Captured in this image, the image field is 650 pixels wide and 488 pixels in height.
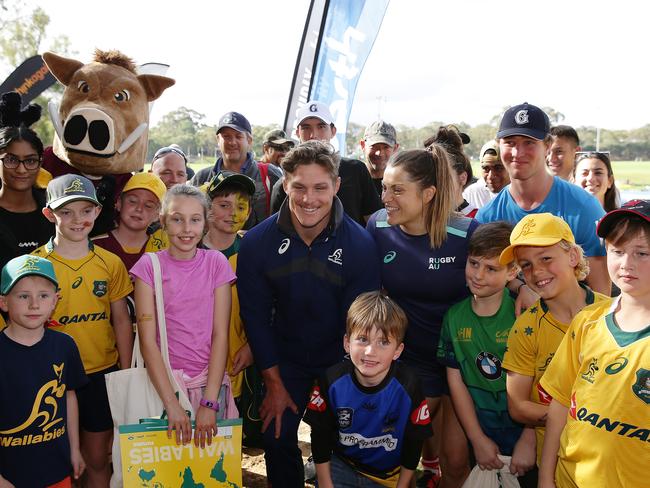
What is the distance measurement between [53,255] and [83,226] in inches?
9.2

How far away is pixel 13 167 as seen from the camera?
3.46m

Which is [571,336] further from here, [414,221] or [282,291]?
[282,291]

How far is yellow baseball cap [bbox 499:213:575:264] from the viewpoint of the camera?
2.60 meters

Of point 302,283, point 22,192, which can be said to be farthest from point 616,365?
point 22,192

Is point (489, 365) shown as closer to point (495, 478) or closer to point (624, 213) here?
point (495, 478)

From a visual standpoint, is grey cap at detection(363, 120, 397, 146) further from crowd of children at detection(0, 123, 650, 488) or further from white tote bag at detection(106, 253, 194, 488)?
white tote bag at detection(106, 253, 194, 488)

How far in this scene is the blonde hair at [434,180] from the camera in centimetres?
327

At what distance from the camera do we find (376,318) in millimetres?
2842

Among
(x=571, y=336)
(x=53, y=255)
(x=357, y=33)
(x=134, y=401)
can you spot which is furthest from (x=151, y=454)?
(x=357, y=33)

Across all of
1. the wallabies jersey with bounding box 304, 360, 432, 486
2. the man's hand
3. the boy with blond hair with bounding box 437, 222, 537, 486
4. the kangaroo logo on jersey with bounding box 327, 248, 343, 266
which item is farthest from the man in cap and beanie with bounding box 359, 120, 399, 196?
the wallabies jersey with bounding box 304, 360, 432, 486

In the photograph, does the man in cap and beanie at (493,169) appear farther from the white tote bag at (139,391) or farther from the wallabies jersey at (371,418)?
the white tote bag at (139,391)

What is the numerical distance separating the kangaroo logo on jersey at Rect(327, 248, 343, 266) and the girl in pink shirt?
60cm

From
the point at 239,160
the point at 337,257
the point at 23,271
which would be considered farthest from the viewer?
the point at 239,160

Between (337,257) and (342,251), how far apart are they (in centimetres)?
5
